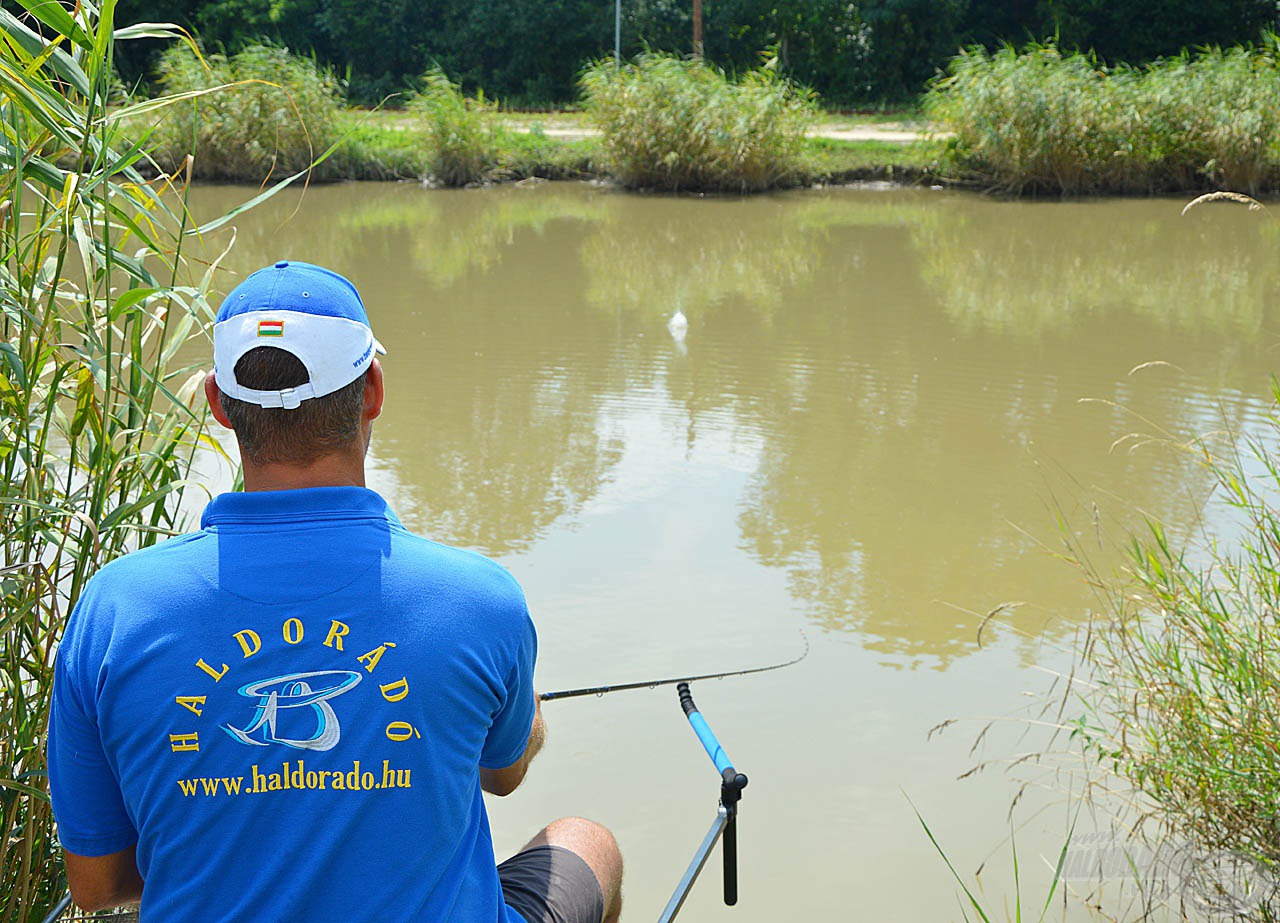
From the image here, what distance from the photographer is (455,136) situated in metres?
14.9

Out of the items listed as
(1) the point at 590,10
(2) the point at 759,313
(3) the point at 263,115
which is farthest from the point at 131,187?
(1) the point at 590,10

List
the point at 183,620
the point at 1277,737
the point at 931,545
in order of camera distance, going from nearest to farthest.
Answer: the point at 183,620, the point at 1277,737, the point at 931,545

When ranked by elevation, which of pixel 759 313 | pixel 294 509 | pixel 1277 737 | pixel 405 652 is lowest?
pixel 759 313

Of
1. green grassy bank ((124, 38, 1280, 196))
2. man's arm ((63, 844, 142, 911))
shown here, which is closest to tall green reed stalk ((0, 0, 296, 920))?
man's arm ((63, 844, 142, 911))

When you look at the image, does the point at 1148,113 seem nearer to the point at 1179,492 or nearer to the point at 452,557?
the point at 1179,492

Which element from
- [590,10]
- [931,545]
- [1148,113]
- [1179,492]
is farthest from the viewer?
[590,10]

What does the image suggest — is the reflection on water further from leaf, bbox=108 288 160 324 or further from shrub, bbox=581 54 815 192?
leaf, bbox=108 288 160 324

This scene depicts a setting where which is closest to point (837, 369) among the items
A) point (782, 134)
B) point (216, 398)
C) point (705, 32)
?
point (216, 398)

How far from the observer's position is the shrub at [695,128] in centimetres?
1395

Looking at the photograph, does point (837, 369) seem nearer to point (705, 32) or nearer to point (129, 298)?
point (129, 298)

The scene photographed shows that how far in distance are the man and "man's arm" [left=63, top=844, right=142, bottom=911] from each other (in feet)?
0.09

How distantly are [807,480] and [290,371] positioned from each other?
13.6ft

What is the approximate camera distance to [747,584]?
4203 mm

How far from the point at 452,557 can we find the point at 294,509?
153 mm
